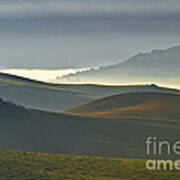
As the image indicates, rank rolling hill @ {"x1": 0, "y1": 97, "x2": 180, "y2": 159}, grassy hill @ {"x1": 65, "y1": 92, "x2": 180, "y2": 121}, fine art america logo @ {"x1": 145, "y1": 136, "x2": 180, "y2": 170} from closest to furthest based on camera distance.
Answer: fine art america logo @ {"x1": 145, "y1": 136, "x2": 180, "y2": 170} → rolling hill @ {"x1": 0, "y1": 97, "x2": 180, "y2": 159} → grassy hill @ {"x1": 65, "y1": 92, "x2": 180, "y2": 121}

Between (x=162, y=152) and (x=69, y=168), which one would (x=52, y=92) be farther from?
(x=162, y=152)

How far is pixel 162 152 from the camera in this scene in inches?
1053

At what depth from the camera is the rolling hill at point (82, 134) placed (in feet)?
90.3

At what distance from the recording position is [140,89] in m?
29.1

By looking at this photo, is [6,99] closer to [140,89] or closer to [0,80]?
[0,80]

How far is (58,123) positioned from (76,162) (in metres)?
2.07

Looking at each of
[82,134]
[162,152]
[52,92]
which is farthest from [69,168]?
[52,92]

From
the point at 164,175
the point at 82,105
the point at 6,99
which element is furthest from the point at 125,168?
the point at 6,99

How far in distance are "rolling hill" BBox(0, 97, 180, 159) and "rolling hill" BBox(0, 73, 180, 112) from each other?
43 centimetres

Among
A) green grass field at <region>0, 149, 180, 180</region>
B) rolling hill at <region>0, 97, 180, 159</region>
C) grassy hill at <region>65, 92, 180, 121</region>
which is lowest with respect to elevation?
green grass field at <region>0, 149, 180, 180</region>

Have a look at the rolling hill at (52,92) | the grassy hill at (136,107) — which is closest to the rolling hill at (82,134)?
the grassy hill at (136,107)

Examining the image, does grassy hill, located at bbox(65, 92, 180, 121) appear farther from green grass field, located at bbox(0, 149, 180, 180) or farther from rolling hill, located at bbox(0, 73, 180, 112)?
green grass field, located at bbox(0, 149, 180, 180)

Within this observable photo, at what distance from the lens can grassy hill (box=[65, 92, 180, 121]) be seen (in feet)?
93.1

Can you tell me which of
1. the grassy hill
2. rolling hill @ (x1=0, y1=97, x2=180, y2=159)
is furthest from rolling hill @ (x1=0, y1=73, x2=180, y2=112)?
rolling hill @ (x1=0, y1=97, x2=180, y2=159)
